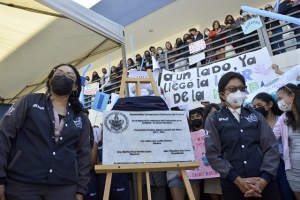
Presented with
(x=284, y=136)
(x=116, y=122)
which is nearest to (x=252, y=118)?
(x=284, y=136)

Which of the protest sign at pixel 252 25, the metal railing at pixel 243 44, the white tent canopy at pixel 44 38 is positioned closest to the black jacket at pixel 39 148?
the white tent canopy at pixel 44 38

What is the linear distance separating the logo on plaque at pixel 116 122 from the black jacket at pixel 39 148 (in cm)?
19

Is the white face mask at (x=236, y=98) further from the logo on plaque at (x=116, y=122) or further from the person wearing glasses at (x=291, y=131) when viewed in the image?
the logo on plaque at (x=116, y=122)

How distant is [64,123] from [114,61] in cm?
1054

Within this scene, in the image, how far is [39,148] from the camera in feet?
5.22

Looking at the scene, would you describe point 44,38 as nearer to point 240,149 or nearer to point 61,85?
point 61,85

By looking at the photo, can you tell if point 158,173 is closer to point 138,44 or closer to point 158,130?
point 158,130

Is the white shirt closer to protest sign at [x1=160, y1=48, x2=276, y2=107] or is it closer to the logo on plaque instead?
the logo on plaque

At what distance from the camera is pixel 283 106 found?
94.4 inches

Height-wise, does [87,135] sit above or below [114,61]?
below

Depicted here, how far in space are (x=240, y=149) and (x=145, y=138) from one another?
645 millimetres

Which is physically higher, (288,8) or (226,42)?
(288,8)

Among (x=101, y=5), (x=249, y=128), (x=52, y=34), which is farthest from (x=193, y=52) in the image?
(x=101, y=5)

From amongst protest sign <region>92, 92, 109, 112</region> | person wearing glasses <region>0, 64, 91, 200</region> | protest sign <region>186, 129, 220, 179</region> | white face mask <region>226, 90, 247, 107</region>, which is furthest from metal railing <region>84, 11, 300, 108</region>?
person wearing glasses <region>0, 64, 91, 200</region>
